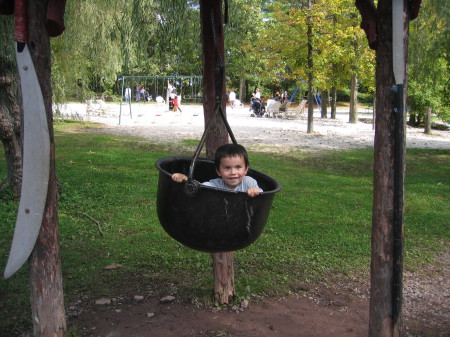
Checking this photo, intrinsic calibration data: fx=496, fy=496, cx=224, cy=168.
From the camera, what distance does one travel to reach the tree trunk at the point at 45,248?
8.32 feet

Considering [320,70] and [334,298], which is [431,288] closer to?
[334,298]

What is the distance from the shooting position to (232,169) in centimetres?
293

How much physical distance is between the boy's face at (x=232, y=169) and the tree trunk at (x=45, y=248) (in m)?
0.95

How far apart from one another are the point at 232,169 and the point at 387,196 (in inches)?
35.0

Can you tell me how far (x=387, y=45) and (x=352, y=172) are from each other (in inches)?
299

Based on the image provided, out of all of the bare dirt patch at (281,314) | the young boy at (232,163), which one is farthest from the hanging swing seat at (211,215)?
the bare dirt patch at (281,314)

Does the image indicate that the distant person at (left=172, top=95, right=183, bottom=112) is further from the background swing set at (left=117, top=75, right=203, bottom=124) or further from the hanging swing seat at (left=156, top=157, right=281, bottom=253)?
the hanging swing seat at (left=156, top=157, right=281, bottom=253)

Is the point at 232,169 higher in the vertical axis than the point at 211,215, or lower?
higher

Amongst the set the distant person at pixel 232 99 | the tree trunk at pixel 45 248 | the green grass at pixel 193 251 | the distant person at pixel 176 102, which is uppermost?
the distant person at pixel 232 99

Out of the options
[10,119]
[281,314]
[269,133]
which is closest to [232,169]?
[281,314]

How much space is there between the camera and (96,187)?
743 centimetres

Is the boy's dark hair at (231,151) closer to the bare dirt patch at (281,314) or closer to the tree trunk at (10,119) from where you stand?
the bare dirt patch at (281,314)

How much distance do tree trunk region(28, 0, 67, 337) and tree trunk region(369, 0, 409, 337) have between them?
1718 millimetres

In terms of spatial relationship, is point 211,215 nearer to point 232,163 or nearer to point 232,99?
point 232,163
